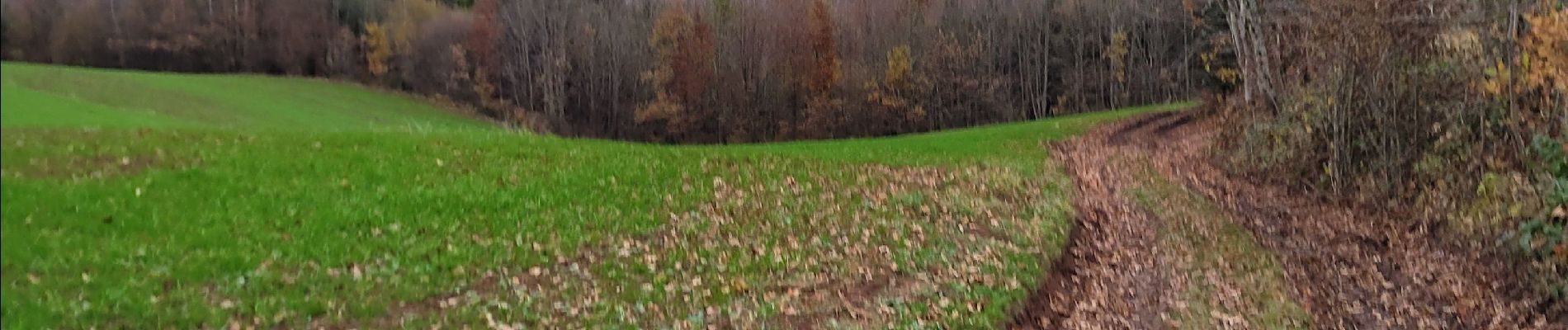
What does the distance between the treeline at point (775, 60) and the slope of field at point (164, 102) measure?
3610cm

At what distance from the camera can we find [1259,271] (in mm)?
13453

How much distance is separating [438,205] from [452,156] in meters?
3.84

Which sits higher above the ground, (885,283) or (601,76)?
(601,76)

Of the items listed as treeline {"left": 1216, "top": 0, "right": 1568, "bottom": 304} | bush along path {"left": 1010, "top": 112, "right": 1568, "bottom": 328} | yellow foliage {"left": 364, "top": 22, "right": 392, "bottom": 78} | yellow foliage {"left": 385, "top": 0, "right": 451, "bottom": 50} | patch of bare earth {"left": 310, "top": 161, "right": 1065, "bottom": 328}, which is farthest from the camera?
yellow foliage {"left": 385, "top": 0, "right": 451, "bottom": 50}

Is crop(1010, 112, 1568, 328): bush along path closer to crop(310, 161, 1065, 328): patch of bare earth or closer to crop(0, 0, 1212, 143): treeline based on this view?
crop(310, 161, 1065, 328): patch of bare earth

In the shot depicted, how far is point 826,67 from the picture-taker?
64.4 metres

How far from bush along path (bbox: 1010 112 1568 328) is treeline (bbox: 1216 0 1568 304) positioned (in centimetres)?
67

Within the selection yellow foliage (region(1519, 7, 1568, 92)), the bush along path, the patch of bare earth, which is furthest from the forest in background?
the patch of bare earth

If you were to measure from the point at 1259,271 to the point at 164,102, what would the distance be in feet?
48.2

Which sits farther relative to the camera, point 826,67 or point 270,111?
point 826,67

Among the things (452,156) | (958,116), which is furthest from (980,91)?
(452,156)

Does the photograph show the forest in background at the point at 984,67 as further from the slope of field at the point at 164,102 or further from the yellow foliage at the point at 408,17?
the slope of field at the point at 164,102

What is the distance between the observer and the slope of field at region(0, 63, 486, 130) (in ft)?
14.7

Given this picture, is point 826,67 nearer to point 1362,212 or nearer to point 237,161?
point 1362,212
